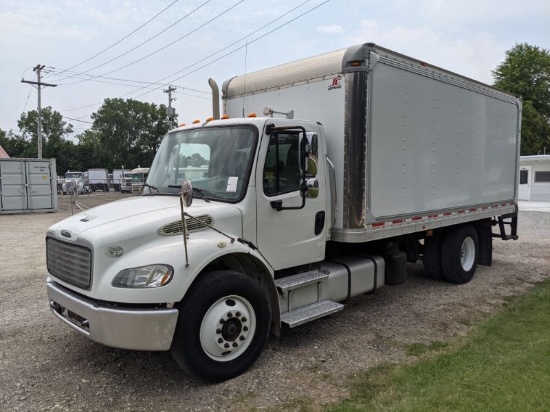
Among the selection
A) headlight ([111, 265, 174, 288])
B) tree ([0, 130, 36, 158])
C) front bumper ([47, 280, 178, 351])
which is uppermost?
tree ([0, 130, 36, 158])

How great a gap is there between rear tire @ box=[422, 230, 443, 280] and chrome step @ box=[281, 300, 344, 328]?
3.24m

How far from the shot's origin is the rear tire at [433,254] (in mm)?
7730

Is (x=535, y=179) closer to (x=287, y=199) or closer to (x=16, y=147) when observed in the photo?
(x=287, y=199)

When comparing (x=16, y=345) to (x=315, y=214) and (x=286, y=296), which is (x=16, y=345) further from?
(x=315, y=214)

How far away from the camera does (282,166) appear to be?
185 inches

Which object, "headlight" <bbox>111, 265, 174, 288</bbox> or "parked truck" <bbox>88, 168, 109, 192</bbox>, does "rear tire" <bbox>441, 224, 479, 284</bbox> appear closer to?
"headlight" <bbox>111, 265, 174, 288</bbox>

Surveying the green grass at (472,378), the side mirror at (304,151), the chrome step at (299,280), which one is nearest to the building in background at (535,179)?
the green grass at (472,378)

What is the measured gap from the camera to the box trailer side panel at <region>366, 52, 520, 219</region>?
18.1 ft

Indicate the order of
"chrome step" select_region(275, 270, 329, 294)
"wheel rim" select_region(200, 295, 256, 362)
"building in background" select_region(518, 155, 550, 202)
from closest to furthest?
"wheel rim" select_region(200, 295, 256, 362)
"chrome step" select_region(275, 270, 329, 294)
"building in background" select_region(518, 155, 550, 202)

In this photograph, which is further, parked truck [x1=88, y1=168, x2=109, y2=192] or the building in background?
parked truck [x1=88, y1=168, x2=109, y2=192]

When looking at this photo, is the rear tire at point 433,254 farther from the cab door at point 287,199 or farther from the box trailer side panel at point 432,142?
→ the cab door at point 287,199

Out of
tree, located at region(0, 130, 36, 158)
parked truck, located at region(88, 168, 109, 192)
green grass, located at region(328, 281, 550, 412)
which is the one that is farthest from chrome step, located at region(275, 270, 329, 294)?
tree, located at region(0, 130, 36, 158)

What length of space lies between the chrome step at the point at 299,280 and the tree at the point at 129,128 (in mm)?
73603

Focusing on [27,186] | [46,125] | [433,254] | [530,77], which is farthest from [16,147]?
[433,254]
